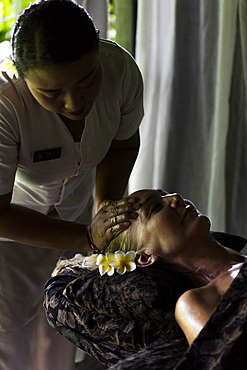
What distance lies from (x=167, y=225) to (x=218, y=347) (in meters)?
0.58

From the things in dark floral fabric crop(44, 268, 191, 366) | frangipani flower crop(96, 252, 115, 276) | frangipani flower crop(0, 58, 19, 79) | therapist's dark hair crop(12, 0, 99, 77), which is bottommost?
dark floral fabric crop(44, 268, 191, 366)

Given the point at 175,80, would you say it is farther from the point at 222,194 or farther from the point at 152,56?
the point at 222,194

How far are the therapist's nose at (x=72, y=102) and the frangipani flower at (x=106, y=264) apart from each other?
478mm

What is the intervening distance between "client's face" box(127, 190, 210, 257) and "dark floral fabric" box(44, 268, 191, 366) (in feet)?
0.40

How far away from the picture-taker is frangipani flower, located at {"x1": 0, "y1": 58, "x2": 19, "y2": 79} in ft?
5.06

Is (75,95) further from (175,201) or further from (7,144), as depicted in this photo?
(175,201)

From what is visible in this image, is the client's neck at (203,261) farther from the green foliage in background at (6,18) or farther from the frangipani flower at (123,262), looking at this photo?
the green foliage in background at (6,18)

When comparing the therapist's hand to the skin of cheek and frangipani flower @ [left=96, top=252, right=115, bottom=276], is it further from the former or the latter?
the skin of cheek

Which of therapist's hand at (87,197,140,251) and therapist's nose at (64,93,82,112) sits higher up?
therapist's nose at (64,93,82,112)

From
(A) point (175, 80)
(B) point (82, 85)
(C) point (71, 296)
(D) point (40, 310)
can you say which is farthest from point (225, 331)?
(A) point (175, 80)

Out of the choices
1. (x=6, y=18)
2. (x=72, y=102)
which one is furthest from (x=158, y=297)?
(x=6, y=18)

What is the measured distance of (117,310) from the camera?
141cm

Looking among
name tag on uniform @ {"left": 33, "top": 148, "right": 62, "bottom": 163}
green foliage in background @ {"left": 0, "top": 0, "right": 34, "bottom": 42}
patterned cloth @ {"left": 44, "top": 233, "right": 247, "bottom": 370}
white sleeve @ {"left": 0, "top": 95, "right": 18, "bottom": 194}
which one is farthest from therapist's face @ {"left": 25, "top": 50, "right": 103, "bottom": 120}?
green foliage in background @ {"left": 0, "top": 0, "right": 34, "bottom": 42}

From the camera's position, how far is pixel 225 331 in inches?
43.3
